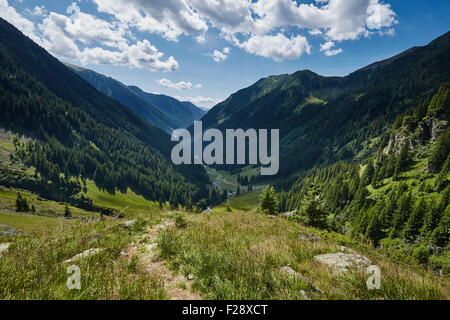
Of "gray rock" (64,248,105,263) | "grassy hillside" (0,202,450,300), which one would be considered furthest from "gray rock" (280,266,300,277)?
"gray rock" (64,248,105,263)

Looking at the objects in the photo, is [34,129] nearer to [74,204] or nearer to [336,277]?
[74,204]

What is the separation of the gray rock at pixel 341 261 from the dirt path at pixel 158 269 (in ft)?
12.7

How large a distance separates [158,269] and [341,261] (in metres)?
5.43

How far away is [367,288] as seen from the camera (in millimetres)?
4148

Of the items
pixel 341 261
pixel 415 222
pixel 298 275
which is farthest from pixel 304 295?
pixel 415 222

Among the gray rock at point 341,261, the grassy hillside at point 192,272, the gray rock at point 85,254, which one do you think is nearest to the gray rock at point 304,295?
the grassy hillside at point 192,272

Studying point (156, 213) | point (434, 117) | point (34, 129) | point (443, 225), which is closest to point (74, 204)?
point (34, 129)

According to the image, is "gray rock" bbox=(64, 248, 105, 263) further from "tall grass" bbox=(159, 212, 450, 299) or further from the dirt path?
"tall grass" bbox=(159, 212, 450, 299)

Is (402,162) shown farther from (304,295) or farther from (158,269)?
(158,269)

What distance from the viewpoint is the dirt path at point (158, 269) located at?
4.37 m

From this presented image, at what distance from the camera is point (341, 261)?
19.0 feet

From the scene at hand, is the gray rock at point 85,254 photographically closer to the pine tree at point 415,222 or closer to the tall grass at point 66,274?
the tall grass at point 66,274

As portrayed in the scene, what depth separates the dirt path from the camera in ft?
14.3

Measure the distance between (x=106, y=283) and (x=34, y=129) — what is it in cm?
26527
